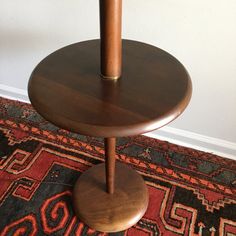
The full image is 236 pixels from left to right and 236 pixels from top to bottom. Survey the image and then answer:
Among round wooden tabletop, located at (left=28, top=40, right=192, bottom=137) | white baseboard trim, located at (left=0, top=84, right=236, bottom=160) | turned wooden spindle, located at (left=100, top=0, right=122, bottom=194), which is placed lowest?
white baseboard trim, located at (left=0, top=84, right=236, bottom=160)

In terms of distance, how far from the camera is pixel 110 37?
67 centimetres

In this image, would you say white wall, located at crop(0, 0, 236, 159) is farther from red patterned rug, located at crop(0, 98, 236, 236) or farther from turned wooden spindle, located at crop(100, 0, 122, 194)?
turned wooden spindle, located at crop(100, 0, 122, 194)

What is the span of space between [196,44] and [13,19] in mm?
862

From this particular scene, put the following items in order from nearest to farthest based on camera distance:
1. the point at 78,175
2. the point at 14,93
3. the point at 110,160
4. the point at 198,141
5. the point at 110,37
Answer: the point at 110,37
the point at 110,160
the point at 78,175
the point at 198,141
the point at 14,93

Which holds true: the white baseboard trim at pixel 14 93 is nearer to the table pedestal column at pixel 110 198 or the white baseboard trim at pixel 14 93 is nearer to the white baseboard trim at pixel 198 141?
the table pedestal column at pixel 110 198

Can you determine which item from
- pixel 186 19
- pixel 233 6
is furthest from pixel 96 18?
pixel 233 6

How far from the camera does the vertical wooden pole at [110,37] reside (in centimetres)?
64

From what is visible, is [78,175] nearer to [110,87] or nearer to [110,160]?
→ [110,160]

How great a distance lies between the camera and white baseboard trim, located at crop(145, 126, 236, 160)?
4.35 ft

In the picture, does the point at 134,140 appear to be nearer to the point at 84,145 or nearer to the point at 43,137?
the point at 84,145

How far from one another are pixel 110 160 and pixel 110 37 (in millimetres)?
456

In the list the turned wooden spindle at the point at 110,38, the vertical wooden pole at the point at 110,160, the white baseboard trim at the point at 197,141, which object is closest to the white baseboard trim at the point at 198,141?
the white baseboard trim at the point at 197,141

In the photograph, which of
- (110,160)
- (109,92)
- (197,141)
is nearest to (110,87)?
(109,92)

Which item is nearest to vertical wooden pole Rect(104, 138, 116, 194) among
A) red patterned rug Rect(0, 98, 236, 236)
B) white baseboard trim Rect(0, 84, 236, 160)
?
red patterned rug Rect(0, 98, 236, 236)
